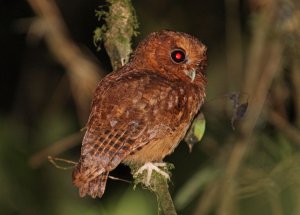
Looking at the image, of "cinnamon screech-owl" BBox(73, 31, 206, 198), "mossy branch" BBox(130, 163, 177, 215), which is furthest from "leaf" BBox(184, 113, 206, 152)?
"mossy branch" BBox(130, 163, 177, 215)

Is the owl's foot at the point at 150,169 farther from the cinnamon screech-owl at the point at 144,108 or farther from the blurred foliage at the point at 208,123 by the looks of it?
the blurred foliage at the point at 208,123

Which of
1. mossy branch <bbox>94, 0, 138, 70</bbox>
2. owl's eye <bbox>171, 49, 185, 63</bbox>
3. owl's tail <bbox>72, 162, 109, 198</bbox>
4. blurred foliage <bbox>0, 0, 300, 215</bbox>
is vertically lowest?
blurred foliage <bbox>0, 0, 300, 215</bbox>

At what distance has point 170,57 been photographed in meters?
5.07

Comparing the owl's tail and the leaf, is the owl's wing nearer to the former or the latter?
the owl's tail

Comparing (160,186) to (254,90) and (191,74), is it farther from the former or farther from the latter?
(254,90)


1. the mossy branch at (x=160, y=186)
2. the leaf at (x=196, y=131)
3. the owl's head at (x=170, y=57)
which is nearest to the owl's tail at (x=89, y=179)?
the mossy branch at (x=160, y=186)

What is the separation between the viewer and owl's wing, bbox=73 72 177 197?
4.61 m

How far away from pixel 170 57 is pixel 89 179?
2.76 feet

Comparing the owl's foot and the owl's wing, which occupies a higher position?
the owl's wing

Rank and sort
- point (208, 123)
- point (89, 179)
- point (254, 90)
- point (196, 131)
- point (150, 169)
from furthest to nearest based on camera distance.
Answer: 1. point (208, 123)
2. point (254, 90)
3. point (196, 131)
4. point (150, 169)
5. point (89, 179)

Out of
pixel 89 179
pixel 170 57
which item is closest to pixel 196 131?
pixel 170 57

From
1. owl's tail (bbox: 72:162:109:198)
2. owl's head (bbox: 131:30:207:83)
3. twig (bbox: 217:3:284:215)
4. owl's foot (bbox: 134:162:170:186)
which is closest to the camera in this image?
owl's tail (bbox: 72:162:109:198)

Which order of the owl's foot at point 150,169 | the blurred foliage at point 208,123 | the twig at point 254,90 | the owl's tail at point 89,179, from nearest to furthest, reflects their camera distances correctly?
the owl's tail at point 89,179, the owl's foot at point 150,169, the twig at point 254,90, the blurred foliage at point 208,123

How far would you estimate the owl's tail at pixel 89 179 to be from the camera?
4578mm
